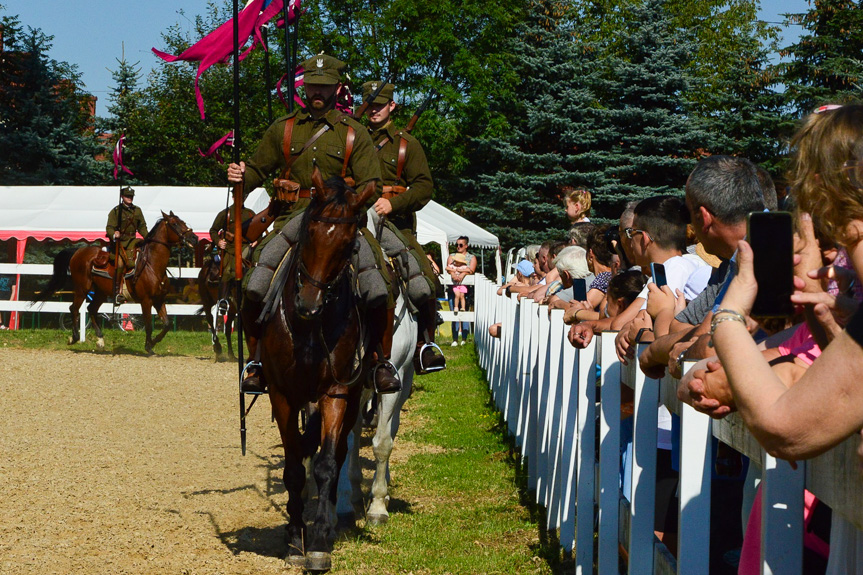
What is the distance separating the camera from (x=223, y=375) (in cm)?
1814

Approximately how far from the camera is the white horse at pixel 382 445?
295 inches

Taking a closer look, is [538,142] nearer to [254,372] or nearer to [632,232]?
[254,372]

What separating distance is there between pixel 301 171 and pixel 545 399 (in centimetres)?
232

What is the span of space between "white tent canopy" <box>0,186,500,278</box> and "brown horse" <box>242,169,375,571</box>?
20216mm

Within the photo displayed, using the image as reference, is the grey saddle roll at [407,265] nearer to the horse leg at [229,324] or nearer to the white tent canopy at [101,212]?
the horse leg at [229,324]

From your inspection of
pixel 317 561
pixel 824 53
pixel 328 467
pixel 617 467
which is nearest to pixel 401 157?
pixel 328 467

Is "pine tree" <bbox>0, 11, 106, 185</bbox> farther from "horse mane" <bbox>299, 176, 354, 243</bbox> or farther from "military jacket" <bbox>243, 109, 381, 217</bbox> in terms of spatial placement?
"horse mane" <bbox>299, 176, 354, 243</bbox>

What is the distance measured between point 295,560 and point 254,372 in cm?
121

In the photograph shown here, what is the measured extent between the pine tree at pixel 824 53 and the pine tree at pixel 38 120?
25.2m

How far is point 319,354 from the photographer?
634cm

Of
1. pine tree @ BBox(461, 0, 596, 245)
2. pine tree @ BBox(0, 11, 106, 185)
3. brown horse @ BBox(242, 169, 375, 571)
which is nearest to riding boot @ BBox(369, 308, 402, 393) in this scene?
brown horse @ BBox(242, 169, 375, 571)

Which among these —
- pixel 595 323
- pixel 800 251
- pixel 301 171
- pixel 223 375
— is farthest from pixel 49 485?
pixel 223 375

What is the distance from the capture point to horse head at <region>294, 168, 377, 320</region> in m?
5.90

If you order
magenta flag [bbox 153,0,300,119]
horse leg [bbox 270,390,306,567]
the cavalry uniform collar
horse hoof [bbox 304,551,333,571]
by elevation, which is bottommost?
horse hoof [bbox 304,551,333,571]
